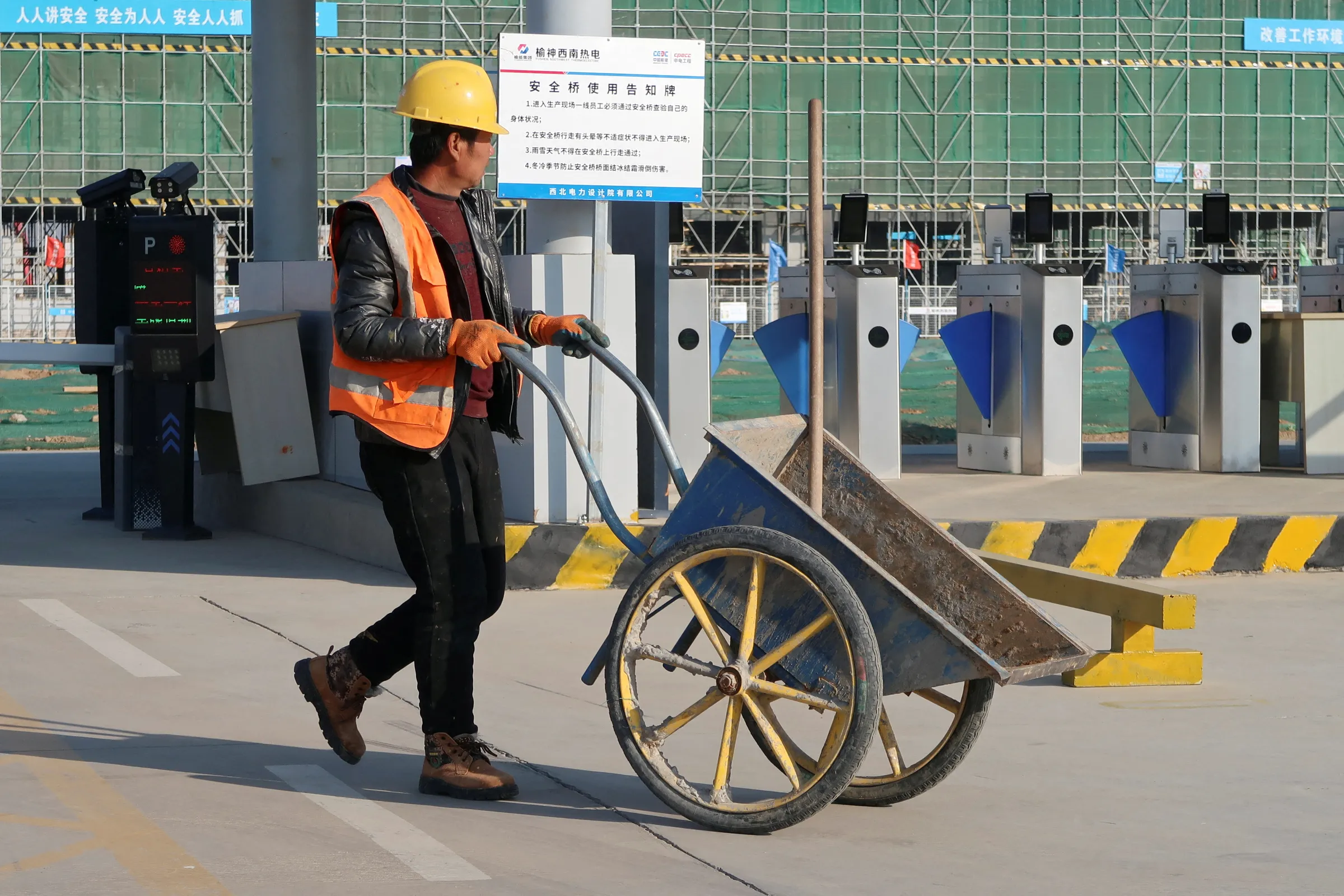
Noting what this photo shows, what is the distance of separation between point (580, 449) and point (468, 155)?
32.9 inches

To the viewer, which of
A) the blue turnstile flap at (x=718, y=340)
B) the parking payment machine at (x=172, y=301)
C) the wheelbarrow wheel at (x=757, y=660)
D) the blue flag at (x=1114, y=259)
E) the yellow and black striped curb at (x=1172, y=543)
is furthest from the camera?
the blue flag at (x=1114, y=259)

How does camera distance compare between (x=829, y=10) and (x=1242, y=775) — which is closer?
(x=1242, y=775)

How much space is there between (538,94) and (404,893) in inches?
194

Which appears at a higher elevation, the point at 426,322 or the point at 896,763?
the point at 426,322

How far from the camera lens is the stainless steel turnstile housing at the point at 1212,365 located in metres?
11.9

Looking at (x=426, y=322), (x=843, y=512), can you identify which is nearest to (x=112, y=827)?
(x=426, y=322)

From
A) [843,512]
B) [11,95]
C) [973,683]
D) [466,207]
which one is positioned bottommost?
[973,683]

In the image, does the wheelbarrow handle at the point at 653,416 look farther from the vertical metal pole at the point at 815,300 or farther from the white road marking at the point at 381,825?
the white road marking at the point at 381,825

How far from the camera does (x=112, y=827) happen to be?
14.5ft

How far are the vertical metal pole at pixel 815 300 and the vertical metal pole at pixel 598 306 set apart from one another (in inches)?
138

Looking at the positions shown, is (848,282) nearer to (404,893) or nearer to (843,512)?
(843,512)

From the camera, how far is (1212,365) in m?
11.9

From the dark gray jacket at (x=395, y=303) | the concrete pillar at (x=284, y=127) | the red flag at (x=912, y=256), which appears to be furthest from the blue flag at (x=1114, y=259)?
the dark gray jacket at (x=395, y=303)

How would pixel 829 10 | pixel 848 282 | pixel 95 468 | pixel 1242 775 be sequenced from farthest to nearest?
1. pixel 829 10
2. pixel 95 468
3. pixel 848 282
4. pixel 1242 775
